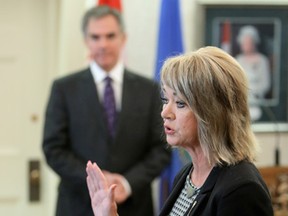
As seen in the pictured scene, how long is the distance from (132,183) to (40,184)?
3.52 feet

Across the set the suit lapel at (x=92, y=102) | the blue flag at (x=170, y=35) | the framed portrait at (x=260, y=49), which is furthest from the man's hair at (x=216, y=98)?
the framed portrait at (x=260, y=49)

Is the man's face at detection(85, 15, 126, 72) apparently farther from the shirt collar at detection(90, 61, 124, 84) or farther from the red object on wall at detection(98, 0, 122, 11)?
the red object on wall at detection(98, 0, 122, 11)

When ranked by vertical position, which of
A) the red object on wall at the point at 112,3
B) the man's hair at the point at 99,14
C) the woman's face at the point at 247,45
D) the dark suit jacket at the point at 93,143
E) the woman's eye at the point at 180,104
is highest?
the red object on wall at the point at 112,3

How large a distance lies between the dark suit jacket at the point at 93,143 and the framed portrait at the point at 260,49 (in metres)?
0.98

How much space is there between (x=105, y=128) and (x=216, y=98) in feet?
3.58

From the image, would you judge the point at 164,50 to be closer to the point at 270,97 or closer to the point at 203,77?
the point at 270,97

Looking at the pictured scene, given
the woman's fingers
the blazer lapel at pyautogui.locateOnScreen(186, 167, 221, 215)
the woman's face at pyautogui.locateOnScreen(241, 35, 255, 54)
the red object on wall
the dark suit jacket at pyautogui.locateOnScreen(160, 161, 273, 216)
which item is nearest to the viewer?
the dark suit jacket at pyautogui.locateOnScreen(160, 161, 273, 216)

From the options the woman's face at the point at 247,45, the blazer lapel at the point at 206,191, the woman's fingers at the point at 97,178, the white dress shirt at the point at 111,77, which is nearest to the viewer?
the blazer lapel at the point at 206,191

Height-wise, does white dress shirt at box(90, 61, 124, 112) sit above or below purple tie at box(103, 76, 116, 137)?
above

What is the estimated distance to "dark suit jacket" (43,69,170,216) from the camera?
240cm

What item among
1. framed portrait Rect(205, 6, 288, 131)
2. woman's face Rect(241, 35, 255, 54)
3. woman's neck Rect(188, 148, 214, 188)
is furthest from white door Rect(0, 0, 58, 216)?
woman's neck Rect(188, 148, 214, 188)

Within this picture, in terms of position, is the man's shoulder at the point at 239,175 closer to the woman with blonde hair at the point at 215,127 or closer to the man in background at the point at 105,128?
the woman with blonde hair at the point at 215,127

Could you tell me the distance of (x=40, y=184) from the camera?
10.8ft

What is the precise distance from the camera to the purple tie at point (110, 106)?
2445 millimetres
